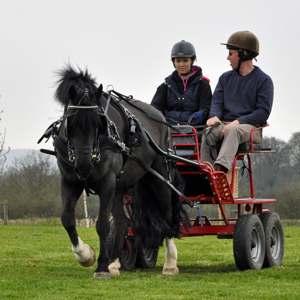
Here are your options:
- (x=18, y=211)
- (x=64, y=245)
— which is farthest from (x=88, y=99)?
(x=18, y=211)

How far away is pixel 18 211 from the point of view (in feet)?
94.9

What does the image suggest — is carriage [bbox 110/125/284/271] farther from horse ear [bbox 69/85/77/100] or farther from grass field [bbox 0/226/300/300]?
→ horse ear [bbox 69/85/77/100]

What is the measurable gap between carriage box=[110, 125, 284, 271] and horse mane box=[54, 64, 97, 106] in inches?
64.6

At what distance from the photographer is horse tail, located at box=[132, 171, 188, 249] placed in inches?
277

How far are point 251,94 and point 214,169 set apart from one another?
114cm

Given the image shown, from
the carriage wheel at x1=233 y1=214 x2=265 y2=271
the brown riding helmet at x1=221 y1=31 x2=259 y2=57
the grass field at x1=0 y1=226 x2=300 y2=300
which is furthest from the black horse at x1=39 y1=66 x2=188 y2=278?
the brown riding helmet at x1=221 y1=31 x2=259 y2=57

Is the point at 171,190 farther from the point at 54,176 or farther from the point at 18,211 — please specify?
the point at 54,176

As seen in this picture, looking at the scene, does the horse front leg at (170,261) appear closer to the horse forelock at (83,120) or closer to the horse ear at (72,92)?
the horse forelock at (83,120)

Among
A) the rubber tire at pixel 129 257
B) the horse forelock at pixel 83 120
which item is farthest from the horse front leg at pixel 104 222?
the rubber tire at pixel 129 257

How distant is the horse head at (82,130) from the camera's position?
5289 mm

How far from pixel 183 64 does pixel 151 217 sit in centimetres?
219

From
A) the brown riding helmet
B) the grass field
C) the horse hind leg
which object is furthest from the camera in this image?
the brown riding helmet

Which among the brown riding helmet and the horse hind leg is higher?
the brown riding helmet

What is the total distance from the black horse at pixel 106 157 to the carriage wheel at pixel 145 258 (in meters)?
0.65
